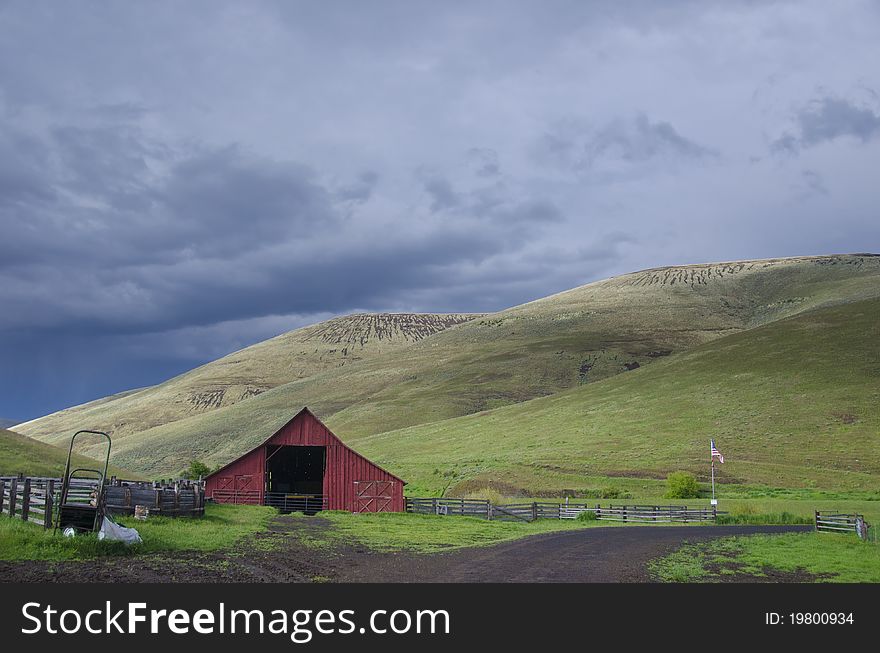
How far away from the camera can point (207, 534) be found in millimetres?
25547

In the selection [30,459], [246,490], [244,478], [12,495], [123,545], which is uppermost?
[30,459]

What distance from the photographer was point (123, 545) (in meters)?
19.8

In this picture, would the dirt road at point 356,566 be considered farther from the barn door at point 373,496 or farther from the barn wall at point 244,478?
the barn wall at point 244,478

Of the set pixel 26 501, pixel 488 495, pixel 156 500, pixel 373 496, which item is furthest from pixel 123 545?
pixel 488 495

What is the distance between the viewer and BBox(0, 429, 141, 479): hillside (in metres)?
50.0

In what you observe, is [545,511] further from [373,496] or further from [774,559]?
[774,559]

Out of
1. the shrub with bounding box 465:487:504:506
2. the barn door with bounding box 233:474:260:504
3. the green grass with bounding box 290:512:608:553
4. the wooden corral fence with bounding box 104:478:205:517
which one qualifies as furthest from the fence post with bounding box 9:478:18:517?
the shrub with bounding box 465:487:504:506

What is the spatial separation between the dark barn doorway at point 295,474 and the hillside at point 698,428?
513 inches

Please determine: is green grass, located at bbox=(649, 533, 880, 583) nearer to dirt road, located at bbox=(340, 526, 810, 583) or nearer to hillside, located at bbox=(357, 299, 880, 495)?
dirt road, located at bbox=(340, 526, 810, 583)

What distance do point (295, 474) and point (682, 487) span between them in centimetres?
3057
